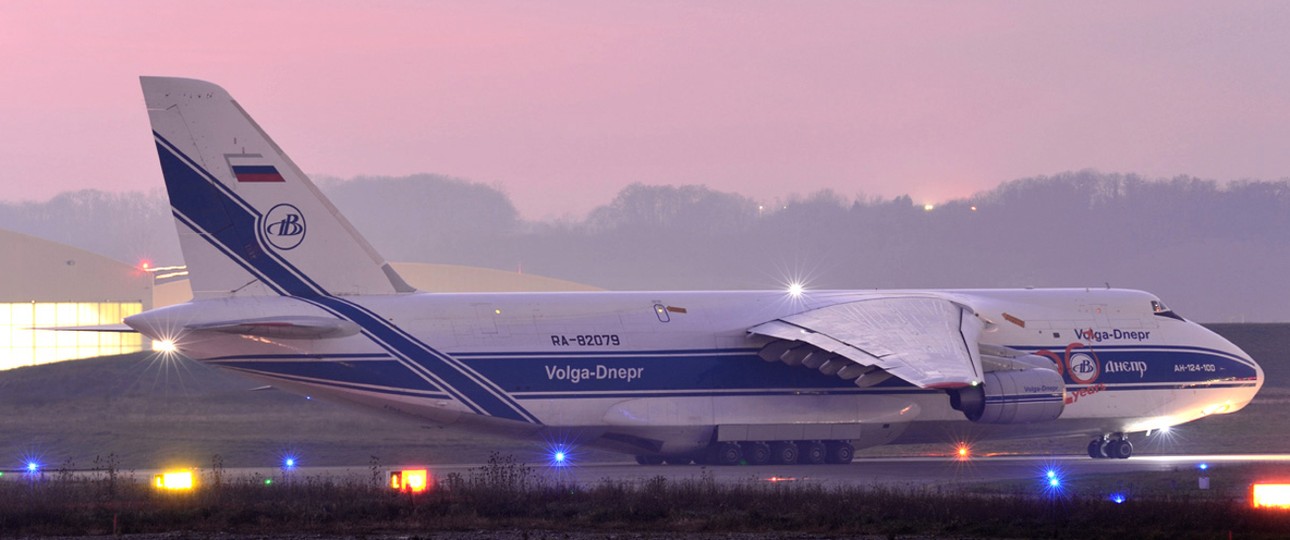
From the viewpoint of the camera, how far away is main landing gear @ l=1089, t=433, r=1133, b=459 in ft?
101

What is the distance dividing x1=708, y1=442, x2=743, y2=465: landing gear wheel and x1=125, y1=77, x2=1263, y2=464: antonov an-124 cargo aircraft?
7 cm

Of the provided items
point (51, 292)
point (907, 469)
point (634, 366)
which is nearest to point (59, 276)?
point (51, 292)

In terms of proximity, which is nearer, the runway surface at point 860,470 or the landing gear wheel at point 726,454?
the runway surface at point 860,470

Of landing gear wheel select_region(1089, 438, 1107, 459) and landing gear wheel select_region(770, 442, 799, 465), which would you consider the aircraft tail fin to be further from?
landing gear wheel select_region(1089, 438, 1107, 459)

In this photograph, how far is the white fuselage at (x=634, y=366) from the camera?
84.7 feet

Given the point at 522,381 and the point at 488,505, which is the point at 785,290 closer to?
the point at 522,381

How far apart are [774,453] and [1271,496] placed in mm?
10625

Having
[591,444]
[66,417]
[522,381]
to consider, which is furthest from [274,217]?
[66,417]

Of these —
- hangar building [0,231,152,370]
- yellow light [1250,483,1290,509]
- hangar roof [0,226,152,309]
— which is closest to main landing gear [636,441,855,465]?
yellow light [1250,483,1290,509]

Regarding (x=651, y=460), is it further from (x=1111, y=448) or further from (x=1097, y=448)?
(x=1111, y=448)

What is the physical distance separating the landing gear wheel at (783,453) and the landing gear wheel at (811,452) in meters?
0.12

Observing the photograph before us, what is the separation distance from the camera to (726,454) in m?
27.8

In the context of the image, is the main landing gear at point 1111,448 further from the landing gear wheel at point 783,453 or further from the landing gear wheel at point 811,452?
the landing gear wheel at point 783,453

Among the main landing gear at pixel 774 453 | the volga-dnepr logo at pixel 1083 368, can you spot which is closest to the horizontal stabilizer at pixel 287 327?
the main landing gear at pixel 774 453
